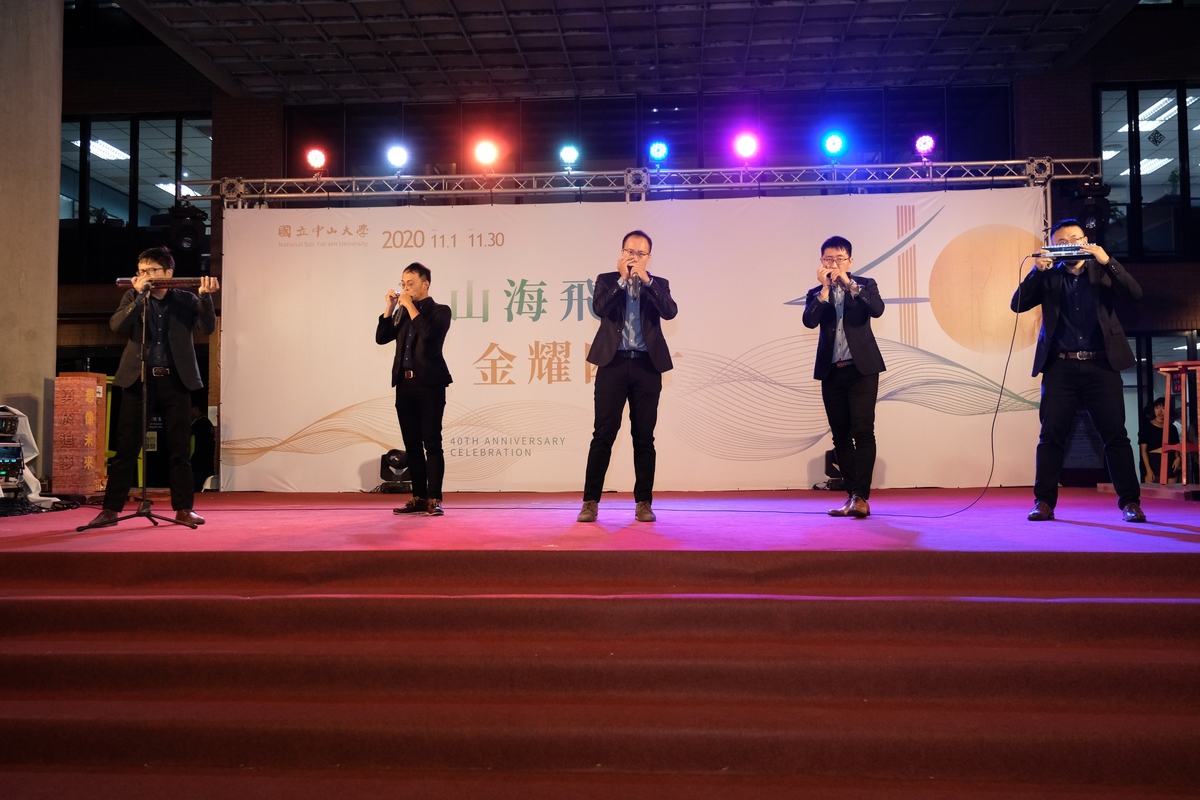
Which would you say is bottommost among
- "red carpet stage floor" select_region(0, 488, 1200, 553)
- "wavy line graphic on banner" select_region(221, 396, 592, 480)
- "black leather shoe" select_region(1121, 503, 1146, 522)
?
"red carpet stage floor" select_region(0, 488, 1200, 553)

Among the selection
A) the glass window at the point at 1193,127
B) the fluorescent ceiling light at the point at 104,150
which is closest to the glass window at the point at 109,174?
the fluorescent ceiling light at the point at 104,150

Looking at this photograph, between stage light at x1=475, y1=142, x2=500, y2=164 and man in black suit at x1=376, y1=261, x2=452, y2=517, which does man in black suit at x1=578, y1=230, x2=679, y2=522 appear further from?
stage light at x1=475, y1=142, x2=500, y2=164

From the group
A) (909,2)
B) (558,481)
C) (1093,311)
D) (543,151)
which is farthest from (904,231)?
(543,151)

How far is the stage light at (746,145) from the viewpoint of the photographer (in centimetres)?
780

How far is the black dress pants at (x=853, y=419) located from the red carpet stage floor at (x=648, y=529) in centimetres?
30

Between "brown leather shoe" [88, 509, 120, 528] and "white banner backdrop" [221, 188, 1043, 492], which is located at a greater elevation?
"white banner backdrop" [221, 188, 1043, 492]

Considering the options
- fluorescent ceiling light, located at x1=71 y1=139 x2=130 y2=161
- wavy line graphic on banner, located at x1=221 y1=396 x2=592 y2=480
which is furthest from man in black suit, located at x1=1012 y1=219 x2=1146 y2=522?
fluorescent ceiling light, located at x1=71 y1=139 x2=130 y2=161

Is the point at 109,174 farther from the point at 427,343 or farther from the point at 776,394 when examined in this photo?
the point at 776,394

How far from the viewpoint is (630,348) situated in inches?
173

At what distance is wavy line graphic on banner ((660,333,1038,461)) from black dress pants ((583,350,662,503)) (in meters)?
2.94

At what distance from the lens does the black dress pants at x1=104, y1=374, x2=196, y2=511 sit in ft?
14.4

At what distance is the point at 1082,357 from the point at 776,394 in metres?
3.12

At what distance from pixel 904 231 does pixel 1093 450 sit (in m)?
2.70

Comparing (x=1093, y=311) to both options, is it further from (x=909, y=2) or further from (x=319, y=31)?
(x=319, y=31)
